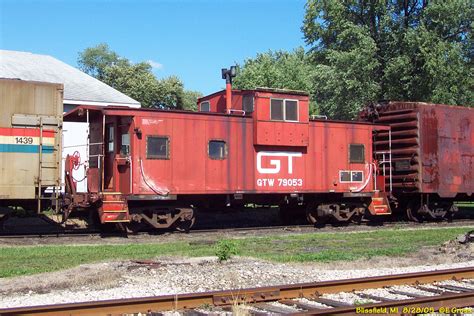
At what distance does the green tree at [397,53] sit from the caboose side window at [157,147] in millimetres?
17022

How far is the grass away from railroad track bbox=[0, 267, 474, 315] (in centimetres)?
324

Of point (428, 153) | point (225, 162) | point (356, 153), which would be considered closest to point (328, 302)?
point (225, 162)

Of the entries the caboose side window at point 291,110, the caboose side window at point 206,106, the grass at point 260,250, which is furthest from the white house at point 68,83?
the grass at point 260,250

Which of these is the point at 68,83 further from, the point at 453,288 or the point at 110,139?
the point at 453,288

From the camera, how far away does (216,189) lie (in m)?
16.3

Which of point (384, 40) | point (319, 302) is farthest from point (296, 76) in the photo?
point (319, 302)

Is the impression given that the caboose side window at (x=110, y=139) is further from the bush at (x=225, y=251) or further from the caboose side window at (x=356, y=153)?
the caboose side window at (x=356, y=153)

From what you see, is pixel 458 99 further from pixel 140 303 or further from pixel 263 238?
pixel 140 303

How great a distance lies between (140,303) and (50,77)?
73.3 ft

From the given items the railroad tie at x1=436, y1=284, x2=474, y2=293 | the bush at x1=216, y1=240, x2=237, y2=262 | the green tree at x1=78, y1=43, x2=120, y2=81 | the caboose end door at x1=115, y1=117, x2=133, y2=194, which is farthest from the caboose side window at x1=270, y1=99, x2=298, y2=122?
the green tree at x1=78, y1=43, x2=120, y2=81

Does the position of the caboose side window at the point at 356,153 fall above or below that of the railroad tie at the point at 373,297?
above

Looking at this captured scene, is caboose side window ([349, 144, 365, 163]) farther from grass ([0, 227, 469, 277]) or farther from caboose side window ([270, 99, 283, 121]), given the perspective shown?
grass ([0, 227, 469, 277])

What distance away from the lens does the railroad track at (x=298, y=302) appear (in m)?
6.17

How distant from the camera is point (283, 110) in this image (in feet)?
Result: 55.9
